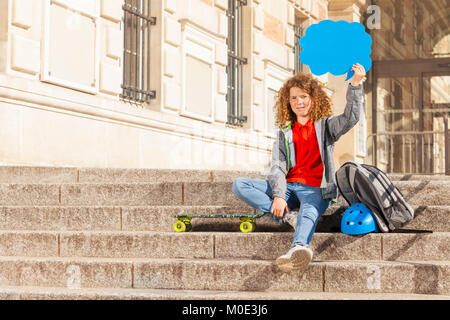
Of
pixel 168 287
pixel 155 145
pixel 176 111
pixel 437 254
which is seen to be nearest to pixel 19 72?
pixel 155 145

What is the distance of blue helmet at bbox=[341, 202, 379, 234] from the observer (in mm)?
5363

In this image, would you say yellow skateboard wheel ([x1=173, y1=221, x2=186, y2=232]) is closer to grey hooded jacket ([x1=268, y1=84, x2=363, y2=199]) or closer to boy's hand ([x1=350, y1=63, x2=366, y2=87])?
grey hooded jacket ([x1=268, y1=84, x2=363, y2=199])

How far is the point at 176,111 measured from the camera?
466 inches

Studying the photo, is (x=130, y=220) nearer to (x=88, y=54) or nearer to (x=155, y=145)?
(x=88, y=54)

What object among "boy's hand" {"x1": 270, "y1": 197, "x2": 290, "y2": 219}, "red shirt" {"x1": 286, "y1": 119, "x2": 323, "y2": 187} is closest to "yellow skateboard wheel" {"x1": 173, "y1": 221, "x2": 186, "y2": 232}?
"boy's hand" {"x1": 270, "y1": 197, "x2": 290, "y2": 219}

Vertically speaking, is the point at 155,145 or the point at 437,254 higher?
the point at 155,145

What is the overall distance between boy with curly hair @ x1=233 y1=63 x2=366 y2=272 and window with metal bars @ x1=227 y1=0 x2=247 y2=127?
8.52 meters

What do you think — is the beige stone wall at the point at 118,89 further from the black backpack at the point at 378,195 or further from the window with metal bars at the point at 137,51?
the black backpack at the point at 378,195

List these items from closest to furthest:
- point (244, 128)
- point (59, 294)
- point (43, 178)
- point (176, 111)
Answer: point (59, 294), point (43, 178), point (176, 111), point (244, 128)

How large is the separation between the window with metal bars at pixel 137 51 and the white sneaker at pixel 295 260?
21.3 feet
